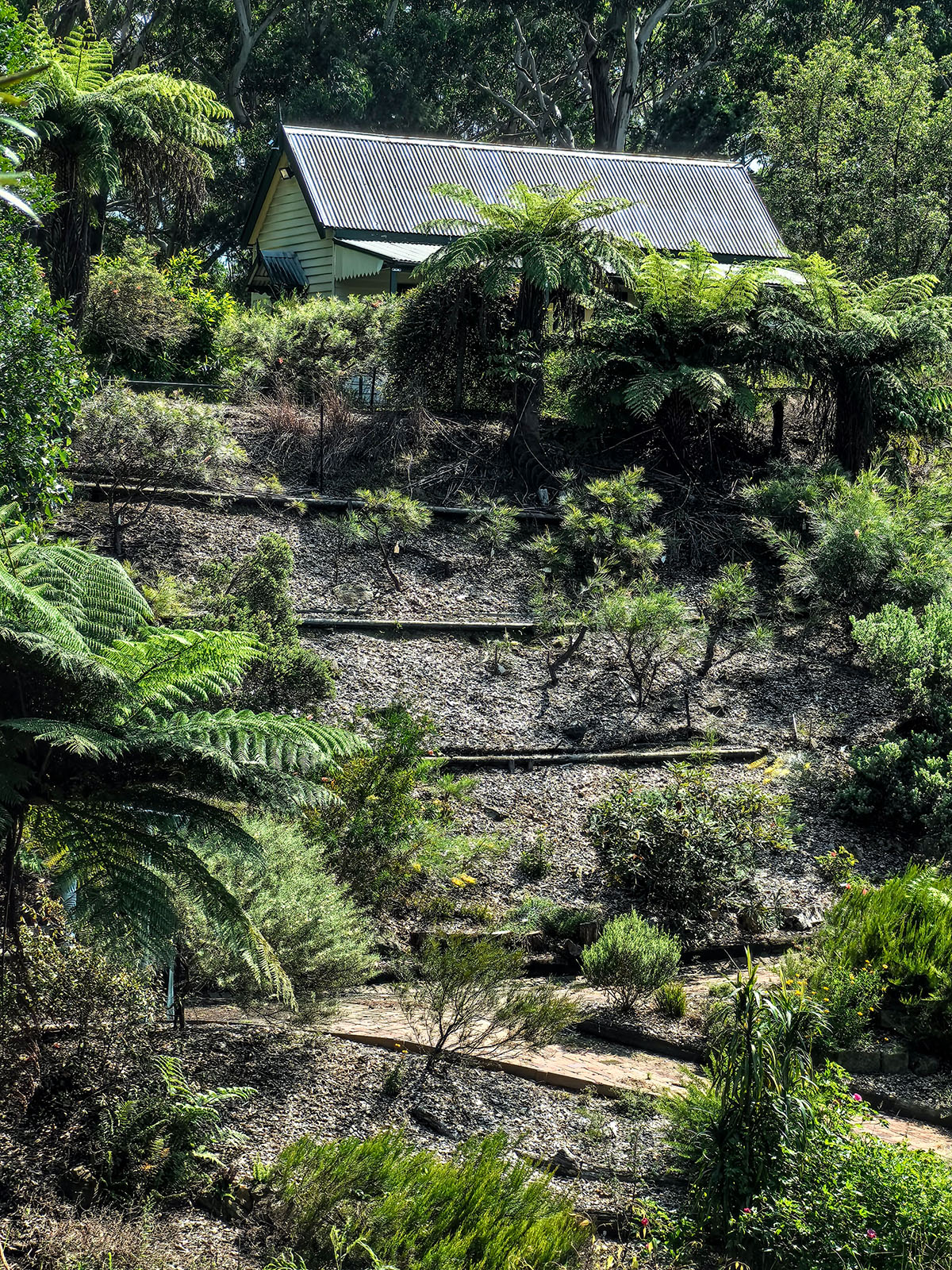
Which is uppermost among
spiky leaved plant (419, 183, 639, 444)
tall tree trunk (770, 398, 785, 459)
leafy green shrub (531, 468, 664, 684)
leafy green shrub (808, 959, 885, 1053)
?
spiky leaved plant (419, 183, 639, 444)

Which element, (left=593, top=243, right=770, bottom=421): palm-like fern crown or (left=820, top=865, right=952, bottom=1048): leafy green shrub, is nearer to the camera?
(left=820, top=865, right=952, bottom=1048): leafy green shrub

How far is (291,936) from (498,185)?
15985 millimetres

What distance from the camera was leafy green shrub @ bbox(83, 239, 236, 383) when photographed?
12.3 m

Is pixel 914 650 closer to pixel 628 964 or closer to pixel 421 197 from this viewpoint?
pixel 628 964

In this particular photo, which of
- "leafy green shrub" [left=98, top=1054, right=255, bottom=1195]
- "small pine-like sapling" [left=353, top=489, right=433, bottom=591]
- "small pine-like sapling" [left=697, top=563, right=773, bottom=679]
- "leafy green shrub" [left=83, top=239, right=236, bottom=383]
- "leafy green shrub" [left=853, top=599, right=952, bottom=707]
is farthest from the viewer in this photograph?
"leafy green shrub" [left=83, top=239, right=236, bottom=383]

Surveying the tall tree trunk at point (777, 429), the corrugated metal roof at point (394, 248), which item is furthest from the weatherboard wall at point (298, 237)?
the tall tree trunk at point (777, 429)

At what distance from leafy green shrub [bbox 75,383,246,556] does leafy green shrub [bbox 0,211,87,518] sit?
2.18 metres

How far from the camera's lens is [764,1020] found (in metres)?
3.96

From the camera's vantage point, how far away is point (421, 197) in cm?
1823

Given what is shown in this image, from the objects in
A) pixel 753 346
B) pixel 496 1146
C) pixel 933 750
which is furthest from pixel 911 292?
pixel 496 1146

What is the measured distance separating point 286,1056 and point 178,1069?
51 cm

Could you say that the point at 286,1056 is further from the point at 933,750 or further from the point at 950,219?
the point at 950,219

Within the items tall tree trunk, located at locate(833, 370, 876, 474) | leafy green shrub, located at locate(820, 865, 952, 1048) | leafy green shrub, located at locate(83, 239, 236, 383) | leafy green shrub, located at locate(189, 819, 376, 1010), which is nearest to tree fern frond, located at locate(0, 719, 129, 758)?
leafy green shrub, located at locate(189, 819, 376, 1010)

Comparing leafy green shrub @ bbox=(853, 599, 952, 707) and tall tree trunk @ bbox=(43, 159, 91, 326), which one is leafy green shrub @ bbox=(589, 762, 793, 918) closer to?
leafy green shrub @ bbox=(853, 599, 952, 707)
